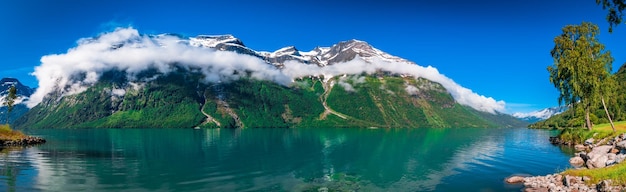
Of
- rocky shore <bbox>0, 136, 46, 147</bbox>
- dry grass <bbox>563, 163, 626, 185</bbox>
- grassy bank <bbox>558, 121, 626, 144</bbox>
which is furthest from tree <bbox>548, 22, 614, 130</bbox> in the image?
rocky shore <bbox>0, 136, 46, 147</bbox>

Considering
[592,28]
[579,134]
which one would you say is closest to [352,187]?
[592,28]

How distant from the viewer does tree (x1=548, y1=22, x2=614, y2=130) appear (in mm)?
81125

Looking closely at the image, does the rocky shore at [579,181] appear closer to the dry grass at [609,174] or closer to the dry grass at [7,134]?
the dry grass at [609,174]

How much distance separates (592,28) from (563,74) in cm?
1146

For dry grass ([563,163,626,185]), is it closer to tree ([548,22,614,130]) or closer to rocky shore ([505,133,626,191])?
rocky shore ([505,133,626,191])

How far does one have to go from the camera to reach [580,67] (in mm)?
80562

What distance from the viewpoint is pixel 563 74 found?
8631 centimetres

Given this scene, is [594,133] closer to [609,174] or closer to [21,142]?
Answer: [609,174]

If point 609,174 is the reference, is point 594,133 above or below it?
above

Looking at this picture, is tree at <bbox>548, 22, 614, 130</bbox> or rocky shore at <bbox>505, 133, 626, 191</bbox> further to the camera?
tree at <bbox>548, 22, 614, 130</bbox>

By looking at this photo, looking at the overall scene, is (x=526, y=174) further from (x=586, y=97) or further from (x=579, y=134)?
(x=579, y=134)

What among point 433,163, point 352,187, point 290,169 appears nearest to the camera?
point 352,187

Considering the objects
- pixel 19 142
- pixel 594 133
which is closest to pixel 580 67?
pixel 594 133

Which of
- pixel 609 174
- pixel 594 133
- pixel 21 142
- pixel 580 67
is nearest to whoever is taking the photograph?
pixel 609 174
